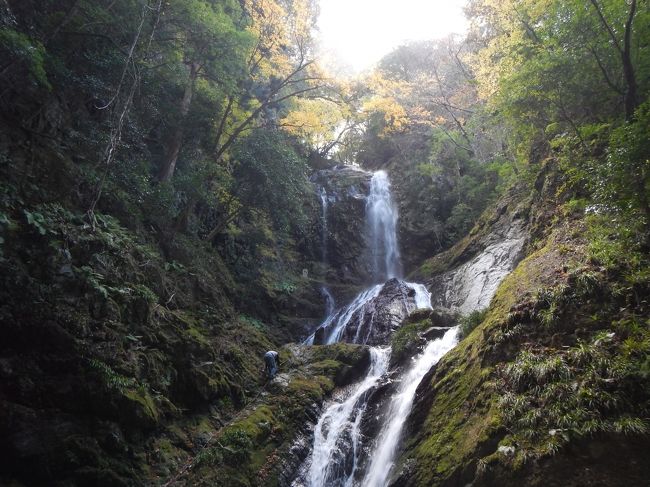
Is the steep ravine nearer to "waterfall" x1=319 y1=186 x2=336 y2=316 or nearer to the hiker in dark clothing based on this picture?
"waterfall" x1=319 y1=186 x2=336 y2=316

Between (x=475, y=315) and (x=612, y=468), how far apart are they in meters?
5.06

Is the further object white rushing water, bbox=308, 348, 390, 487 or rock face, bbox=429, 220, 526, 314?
rock face, bbox=429, 220, 526, 314

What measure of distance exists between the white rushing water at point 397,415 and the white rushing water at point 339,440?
22.6 inches

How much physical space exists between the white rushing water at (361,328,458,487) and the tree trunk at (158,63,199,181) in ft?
28.8

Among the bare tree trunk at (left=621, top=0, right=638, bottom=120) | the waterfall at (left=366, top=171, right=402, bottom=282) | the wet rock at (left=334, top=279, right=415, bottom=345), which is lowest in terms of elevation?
the wet rock at (left=334, top=279, right=415, bottom=345)

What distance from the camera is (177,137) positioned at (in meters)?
12.0

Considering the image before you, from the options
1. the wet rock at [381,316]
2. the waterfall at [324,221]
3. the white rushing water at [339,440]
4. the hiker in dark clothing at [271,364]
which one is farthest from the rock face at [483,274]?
the waterfall at [324,221]

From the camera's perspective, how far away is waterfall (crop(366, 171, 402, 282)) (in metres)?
20.9

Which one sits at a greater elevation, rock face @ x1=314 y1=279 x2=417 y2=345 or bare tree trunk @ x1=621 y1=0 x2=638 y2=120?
bare tree trunk @ x1=621 y1=0 x2=638 y2=120

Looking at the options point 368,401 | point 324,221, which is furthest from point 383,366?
point 324,221

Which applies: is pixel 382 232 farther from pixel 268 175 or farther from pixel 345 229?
pixel 268 175

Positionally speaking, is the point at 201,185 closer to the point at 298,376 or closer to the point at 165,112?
the point at 165,112

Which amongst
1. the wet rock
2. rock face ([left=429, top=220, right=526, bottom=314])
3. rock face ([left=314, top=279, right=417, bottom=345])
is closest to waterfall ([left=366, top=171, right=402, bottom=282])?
rock face ([left=314, top=279, right=417, bottom=345])

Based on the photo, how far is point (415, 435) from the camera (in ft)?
23.1
